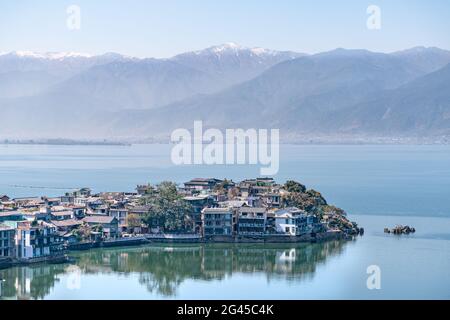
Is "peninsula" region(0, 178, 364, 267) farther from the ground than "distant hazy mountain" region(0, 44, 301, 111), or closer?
closer

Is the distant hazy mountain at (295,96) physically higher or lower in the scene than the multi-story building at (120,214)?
higher

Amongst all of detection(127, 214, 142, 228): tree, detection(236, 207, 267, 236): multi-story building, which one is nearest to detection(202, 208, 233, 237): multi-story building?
detection(236, 207, 267, 236): multi-story building

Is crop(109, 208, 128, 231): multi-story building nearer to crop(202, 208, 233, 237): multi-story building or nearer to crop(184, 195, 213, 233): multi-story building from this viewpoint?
crop(184, 195, 213, 233): multi-story building

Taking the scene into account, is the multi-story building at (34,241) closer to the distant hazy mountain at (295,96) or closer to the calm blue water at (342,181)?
the calm blue water at (342,181)

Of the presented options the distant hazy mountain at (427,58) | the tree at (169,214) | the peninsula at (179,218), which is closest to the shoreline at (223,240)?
the peninsula at (179,218)

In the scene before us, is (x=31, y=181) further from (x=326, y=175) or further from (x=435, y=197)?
(x=435, y=197)

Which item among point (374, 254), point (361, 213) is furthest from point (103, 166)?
point (374, 254)
